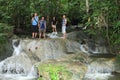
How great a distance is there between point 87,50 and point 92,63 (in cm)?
459

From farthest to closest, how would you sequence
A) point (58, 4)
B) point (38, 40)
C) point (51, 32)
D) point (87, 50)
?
point (58, 4)
point (51, 32)
point (87, 50)
point (38, 40)

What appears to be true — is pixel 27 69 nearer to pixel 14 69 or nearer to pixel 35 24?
pixel 14 69

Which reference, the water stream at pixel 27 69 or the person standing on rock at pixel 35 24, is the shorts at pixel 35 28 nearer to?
the person standing on rock at pixel 35 24

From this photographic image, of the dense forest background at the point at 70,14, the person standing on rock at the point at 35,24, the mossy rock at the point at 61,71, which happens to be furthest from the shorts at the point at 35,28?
the mossy rock at the point at 61,71

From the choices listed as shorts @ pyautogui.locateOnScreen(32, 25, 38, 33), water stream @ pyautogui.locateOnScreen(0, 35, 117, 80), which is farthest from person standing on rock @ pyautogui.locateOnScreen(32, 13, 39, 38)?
water stream @ pyautogui.locateOnScreen(0, 35, 117, 80)

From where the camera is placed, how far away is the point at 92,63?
1562cm

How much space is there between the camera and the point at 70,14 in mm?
27766

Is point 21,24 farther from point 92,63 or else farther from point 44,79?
point 44,79

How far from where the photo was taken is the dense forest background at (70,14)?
16.4m

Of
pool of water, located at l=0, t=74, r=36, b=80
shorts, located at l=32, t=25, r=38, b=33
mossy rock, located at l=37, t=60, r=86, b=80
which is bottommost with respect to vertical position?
pool of water, located at l=0, t=74, r=36, b=80

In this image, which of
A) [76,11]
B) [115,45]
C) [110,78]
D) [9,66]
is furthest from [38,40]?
[76,11]

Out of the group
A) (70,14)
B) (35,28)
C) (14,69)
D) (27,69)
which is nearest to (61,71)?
(27,69)

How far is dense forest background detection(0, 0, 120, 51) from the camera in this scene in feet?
53.8

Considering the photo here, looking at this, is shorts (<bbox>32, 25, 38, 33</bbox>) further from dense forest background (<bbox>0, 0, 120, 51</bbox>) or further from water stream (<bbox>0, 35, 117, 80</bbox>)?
water stream (<bbox>0, 35, 117, 80</bbox>)
